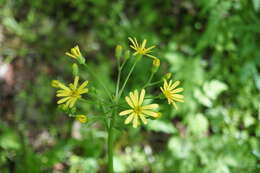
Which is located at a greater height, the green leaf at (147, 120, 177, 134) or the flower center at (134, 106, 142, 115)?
the flower center at (134, 106, 142, 115)

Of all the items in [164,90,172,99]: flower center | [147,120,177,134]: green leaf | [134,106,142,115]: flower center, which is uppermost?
[164,90,172,99]: flower center

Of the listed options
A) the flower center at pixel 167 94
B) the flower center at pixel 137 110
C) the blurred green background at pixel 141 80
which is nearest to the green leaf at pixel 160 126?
the blurred green background at pixel 141 80

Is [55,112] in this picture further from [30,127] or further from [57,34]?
[57,34]

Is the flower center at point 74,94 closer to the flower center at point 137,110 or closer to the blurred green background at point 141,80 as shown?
the flower center at point 137,110

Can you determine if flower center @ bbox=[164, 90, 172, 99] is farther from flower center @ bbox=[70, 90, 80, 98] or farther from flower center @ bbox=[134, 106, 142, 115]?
flower center @ bbox=[70, 90, 80, 98]

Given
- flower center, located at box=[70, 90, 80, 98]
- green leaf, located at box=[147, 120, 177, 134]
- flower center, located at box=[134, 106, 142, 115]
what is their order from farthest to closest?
green leaf, located at box=[147, 120, 177, 134] → flower center, located at box=[70, 90, 80, 98] → flower center, located at box=[134, 106, 142, 115]

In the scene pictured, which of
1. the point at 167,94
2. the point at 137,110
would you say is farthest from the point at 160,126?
the point at 137,110

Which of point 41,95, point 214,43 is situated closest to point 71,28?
point 41,95

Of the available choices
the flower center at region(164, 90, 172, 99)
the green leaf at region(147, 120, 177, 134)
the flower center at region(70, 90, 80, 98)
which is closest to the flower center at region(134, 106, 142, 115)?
the flower center at region(164, 90, 172, 99)
